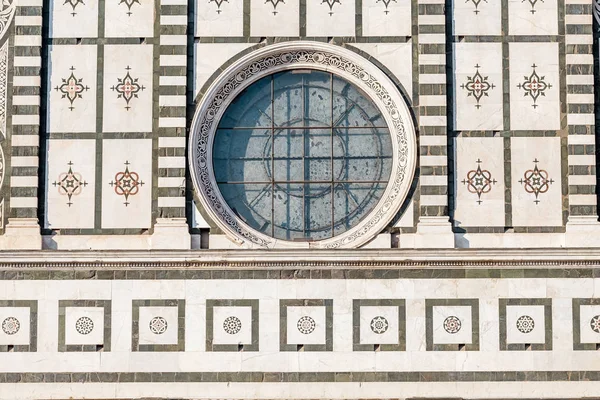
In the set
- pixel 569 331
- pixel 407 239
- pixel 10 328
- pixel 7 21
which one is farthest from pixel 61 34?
pixel 569 331

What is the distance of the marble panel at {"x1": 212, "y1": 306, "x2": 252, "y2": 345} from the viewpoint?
80.2 ft

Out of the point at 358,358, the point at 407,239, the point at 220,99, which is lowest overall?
the point at 358,358

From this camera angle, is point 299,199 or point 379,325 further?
point 299,199

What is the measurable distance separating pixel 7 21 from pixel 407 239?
7127 mm

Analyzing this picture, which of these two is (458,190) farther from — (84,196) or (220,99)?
(84,196)

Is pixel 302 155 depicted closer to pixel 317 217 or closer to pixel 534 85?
pixel 317 217

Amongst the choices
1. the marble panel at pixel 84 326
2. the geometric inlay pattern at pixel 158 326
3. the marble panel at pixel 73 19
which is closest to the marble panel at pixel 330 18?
the marble panel at pixel 73 19

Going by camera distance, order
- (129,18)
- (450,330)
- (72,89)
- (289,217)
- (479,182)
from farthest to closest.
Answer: (129,18), (72,89), (289,217), (479,182), (450,330)

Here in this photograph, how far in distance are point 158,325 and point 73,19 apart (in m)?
5.01

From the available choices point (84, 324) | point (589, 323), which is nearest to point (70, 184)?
point (84, 324)

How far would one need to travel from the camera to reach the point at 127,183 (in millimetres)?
25016

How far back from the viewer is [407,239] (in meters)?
24.8

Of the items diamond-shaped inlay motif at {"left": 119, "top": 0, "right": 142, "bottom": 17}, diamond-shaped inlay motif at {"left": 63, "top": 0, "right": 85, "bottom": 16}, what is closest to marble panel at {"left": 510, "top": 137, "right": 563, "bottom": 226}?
diamond-shaped inlay motif at {"left": 119, "top": 0, "right": 142, "bottom": 17}

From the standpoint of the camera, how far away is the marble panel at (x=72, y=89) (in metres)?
25.2
